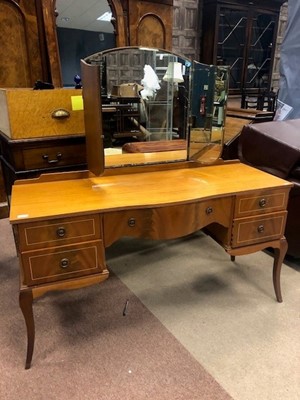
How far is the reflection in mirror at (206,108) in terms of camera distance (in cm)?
192

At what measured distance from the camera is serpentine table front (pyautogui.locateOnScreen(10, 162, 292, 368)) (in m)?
1.30

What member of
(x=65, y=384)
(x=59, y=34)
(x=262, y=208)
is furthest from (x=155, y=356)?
(x=59, y=34)

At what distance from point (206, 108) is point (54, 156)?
37.1 inches

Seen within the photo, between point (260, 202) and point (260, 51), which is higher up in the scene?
point (260, 51)

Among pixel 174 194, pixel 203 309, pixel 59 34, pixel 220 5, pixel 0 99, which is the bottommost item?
pixel 203 309

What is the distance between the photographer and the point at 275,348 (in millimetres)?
1551

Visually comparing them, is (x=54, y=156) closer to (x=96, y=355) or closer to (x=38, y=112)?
(x=38, y=112)

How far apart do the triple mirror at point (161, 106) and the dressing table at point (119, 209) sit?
3 cm

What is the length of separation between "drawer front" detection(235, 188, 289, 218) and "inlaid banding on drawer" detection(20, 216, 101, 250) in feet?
2.29

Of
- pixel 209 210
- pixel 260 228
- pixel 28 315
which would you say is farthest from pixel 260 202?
pixel 28 315

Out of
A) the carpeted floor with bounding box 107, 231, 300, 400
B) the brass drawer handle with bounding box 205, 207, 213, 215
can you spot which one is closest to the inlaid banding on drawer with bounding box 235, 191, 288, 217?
the brass drawer handle with bounding box 205, 207, 213, 215

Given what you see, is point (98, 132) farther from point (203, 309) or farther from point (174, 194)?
point (203, 309)

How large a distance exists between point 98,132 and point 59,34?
139cm

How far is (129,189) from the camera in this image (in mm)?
1548
